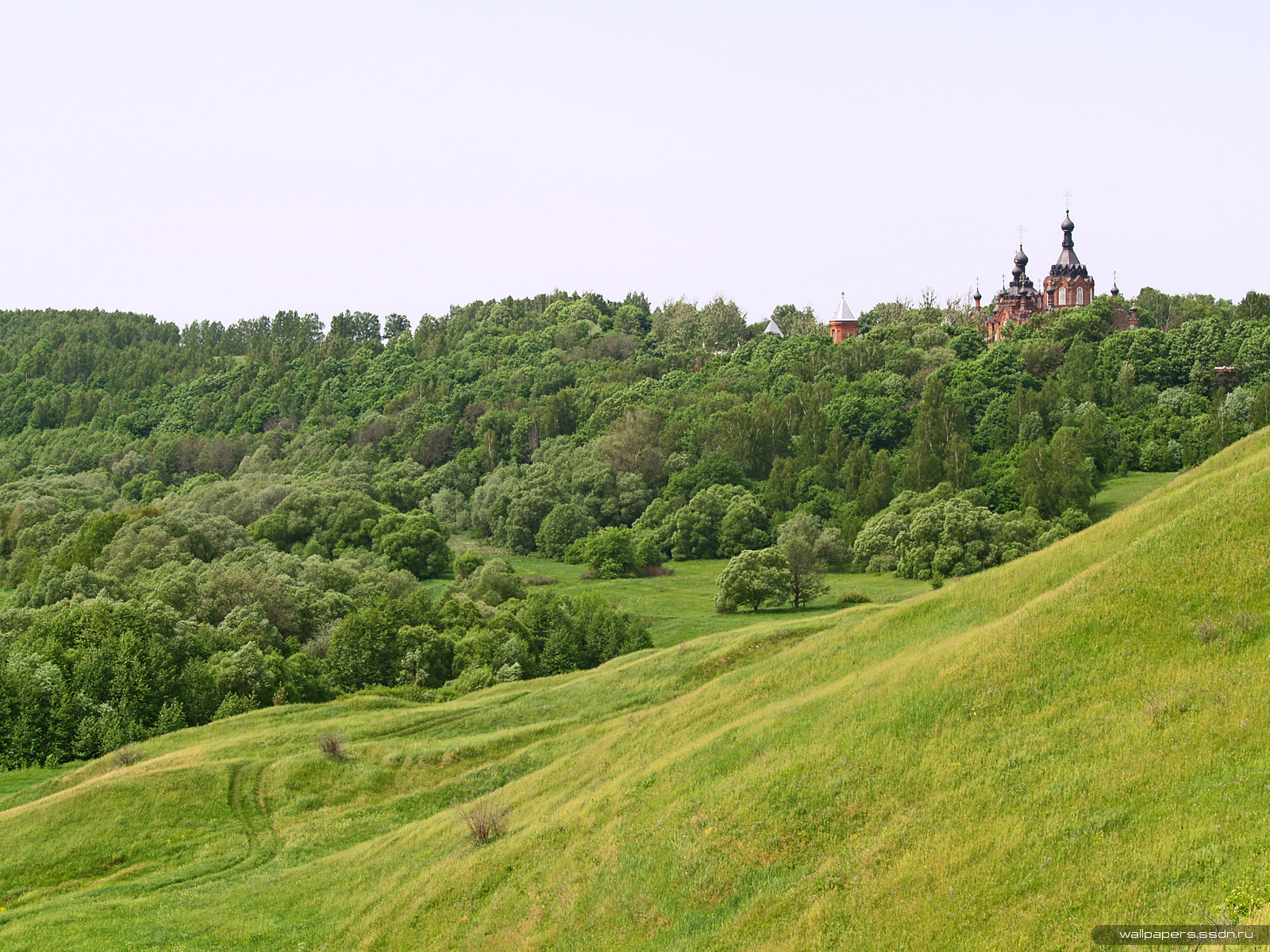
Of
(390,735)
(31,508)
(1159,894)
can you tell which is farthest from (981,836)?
(31,508)

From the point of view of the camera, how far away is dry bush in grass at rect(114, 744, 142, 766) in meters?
60.0

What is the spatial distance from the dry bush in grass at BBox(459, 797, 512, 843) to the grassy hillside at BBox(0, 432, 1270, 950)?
2.33ft

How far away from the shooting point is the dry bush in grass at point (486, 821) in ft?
123

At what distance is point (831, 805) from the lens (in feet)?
91.7

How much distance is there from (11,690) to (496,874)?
5257 cm

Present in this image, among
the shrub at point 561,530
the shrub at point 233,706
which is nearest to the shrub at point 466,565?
the shrub at point 561,530

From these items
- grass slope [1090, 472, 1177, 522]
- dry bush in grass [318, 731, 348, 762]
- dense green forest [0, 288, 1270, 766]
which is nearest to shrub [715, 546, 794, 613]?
dense green forest [0, 288, 1270, 766]

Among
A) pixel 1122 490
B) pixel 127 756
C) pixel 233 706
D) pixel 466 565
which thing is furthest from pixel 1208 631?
pixel 1122 490

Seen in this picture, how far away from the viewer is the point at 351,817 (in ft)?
165

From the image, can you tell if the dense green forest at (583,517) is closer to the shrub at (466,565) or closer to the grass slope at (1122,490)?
the shrub at (466,565)

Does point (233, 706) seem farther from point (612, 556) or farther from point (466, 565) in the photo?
point (612, 556)

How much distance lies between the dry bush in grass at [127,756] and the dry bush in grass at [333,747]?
10824 mm

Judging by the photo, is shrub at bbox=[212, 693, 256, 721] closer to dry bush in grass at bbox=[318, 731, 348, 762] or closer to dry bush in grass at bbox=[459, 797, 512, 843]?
dry bush in grass at bbox=[318, 731, 348, 762]

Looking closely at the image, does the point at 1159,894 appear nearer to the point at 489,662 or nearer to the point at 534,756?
the point at 534,756
